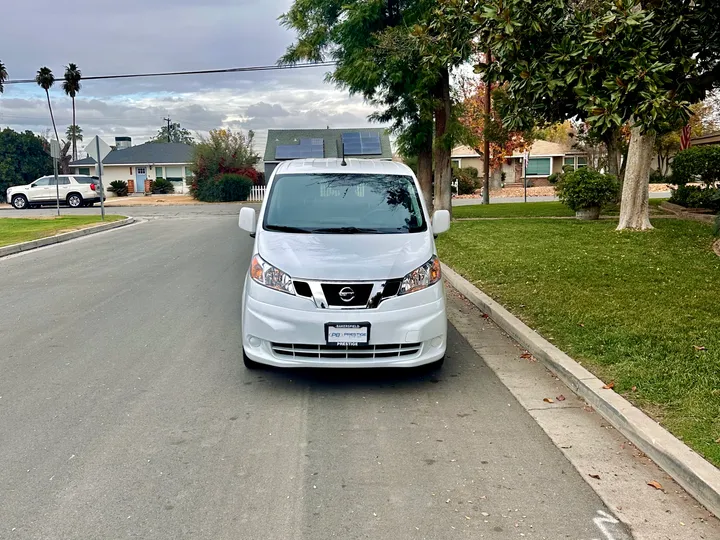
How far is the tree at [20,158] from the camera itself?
47.1m

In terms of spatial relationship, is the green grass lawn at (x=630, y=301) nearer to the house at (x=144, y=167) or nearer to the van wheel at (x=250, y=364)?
the van wheel at (x=250, y=364)

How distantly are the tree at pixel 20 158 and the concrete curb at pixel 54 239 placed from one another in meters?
29.6

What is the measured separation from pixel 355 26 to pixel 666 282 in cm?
1226

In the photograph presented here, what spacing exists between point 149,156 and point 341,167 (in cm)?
5033

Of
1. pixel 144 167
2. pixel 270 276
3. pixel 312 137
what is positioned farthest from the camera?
pixel 144 167

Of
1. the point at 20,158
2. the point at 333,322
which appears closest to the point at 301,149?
the point at 20,158

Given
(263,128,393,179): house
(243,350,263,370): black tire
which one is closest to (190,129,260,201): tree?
(263,128,393,179): house

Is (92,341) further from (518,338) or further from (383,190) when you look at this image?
(518,338)

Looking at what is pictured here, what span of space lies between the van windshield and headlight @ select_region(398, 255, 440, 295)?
0.63 metres

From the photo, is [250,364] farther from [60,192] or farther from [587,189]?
[60,192]

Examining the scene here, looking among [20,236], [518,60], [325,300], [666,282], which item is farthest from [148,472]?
[20,236]

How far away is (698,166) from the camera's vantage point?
65.1 feet

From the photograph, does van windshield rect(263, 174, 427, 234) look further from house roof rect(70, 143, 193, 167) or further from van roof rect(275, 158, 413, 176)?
house roof rect(70, 143, 193, 167)

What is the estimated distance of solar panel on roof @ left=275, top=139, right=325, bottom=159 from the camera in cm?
4246
